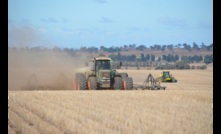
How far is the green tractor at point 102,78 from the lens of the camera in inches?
1054

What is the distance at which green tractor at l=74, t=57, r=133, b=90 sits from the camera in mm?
26781

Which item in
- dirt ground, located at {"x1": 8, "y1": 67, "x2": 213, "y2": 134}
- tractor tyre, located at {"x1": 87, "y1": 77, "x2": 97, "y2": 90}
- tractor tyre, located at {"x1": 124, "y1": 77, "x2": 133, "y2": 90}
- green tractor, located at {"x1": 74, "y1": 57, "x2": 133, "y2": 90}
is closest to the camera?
dirt ground, located at {"x1": 8, "y1": 67, "x2": 213, "y2": 134}

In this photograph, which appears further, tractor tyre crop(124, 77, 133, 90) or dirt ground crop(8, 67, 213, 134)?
tractor tyre crop(124, 77, 133, 90)

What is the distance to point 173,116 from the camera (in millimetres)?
14594

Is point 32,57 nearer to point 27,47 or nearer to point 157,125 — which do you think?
Result: point 27,47

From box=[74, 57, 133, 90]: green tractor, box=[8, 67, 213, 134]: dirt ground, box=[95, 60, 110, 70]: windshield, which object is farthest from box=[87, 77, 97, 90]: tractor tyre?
box=[8, 67, 213, 134]: dirt ground

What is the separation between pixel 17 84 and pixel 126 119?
19.2 meters

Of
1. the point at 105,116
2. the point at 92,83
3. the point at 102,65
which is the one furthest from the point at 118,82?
the point at 105,116

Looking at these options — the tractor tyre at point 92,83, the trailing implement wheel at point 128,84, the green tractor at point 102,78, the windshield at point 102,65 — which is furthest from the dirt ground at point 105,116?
the trailing implement wheel at point 128,84

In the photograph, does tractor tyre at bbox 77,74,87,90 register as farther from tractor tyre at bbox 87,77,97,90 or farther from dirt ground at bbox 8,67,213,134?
dirt ground at bbox 8,67,213,134

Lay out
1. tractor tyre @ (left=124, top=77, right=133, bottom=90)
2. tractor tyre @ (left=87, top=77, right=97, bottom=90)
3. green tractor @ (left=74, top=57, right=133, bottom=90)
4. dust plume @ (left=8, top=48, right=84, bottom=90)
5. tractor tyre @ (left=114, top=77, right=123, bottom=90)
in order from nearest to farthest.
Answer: tractor tyre @ (left=87, top=77, right=97, bottom=90) → green tractor @ (left=74, top=57, right=133, bottom=90) → tractor tyre @ (left=114, top=77, right=123, bottom=90) → tractor tyre @ (left=124, top=77, right=133, bottom=90) → dust plume @ (left=8, top=48, right=84, bottom=90)

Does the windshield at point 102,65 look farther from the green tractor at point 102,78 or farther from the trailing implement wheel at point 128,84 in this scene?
the trailing implement wheel at point 128,84

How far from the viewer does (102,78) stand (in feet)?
88.0
